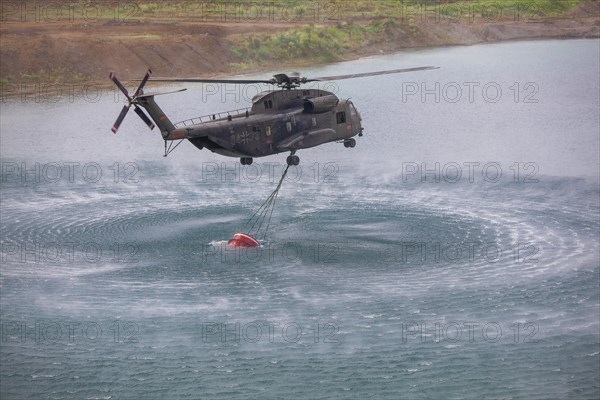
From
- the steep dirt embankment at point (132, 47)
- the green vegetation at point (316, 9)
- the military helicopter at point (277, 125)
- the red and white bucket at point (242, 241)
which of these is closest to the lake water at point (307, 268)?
the red and white bucket at point (242, 241)

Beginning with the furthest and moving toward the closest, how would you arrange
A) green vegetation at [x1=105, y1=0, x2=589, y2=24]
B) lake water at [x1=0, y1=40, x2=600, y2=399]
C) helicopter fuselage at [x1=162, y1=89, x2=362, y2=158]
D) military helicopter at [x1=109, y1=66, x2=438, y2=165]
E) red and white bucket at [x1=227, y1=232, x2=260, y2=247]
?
green vegetation at [x1=105, y1=0, x2=589, y2=24], red and white bucket at [x1=227, y1=232, x2=260, y2=247], helicopter fuselage at [x1=162, y1=89, x2=362, y2=158], military helicopter at [x1=109, y1=66, x2=438, y2=165], lake water at [x1=0, y1=40, x2=600, y2=399]

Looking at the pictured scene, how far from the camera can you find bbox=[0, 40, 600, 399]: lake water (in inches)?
2158

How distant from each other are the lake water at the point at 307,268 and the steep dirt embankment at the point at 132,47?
18752mm

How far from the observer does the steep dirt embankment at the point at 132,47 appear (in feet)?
416

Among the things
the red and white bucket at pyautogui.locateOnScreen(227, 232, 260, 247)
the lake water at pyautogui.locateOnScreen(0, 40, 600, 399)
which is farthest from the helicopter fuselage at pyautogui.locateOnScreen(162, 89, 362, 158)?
the red and white bucket at pyautogui.locateOnScreen(227, 232, 260, 247)

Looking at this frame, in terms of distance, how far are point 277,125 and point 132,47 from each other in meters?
73.1

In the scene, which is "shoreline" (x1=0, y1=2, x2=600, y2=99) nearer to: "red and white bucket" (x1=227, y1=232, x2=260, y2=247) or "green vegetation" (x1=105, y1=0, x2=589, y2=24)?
"green vegetation" (x1=105, y1=0, x2=589, y2=24)

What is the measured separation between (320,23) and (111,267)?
95722 mm

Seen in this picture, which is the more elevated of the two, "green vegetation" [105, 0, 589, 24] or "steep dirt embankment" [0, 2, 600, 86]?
"green vegetation" [105, 0, 589, 24]

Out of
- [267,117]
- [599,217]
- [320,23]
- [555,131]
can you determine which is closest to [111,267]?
[267,117]

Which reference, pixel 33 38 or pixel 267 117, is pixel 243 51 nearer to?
pixel 33 38

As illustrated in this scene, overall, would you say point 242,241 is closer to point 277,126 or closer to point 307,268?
point 307,268

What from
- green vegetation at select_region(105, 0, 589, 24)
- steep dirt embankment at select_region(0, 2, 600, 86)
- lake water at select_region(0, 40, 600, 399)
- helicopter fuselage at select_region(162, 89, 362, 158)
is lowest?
lake water at select_region(0, 40, 600, 399)

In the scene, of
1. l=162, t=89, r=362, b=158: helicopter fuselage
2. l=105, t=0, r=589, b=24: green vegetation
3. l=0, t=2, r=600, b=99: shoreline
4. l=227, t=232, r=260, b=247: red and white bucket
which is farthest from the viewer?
l=105, t=0, r=589, b=24: green vegetation
